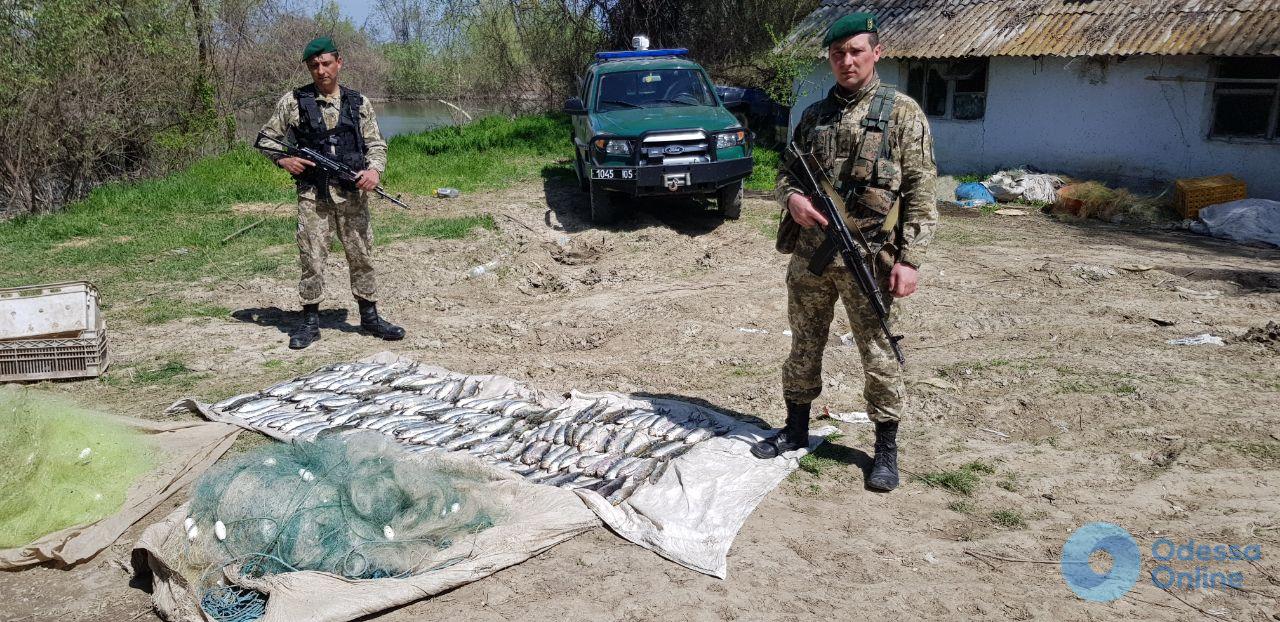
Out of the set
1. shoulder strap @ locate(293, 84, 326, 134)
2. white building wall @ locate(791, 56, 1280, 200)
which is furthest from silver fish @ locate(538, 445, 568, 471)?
white building wall @ locate(791, 56, 1280, 200)

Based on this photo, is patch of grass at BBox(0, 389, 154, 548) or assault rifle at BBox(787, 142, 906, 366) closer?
patch of grass at BBox(0, 389, 154, 548)

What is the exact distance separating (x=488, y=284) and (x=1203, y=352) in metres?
6.36

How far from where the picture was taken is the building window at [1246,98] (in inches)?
496

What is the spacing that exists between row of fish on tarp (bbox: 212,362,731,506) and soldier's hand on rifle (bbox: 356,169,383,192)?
1470mm

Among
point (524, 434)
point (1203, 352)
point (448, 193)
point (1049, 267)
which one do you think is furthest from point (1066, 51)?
point (524, 434)

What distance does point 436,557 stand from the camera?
3648 mm

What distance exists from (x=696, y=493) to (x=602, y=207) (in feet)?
23.5

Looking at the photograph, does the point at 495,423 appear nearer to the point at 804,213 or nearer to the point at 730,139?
the point at 804,213

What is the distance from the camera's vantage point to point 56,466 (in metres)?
4.17

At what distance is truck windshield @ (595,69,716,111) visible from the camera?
11.2m

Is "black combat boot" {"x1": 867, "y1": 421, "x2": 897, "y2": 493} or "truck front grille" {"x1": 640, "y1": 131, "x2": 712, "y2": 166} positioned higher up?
"truck front grille" {"x1": 640, "y1": 131, "x2": 712, "y2": 166}

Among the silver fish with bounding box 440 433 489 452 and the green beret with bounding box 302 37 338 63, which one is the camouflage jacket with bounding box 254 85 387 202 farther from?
the silver fish with bounding box 440 433 489 452

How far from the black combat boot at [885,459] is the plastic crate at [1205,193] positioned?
10098 millimetres

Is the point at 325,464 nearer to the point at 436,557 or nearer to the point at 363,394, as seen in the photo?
the point at 436,557
